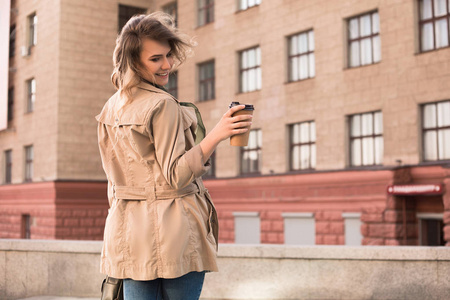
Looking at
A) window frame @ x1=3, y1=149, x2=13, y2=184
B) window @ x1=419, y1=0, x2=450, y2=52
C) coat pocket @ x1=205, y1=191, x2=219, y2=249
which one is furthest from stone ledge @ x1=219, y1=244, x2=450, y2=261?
window frame @ x1=3, y1=149, x2=13, y2=184

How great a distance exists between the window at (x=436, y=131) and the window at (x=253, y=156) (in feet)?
22.8

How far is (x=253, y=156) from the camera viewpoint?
74.4 feet

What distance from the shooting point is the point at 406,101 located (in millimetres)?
17375

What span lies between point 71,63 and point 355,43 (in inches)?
551

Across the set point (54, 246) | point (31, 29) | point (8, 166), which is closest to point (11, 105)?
point (8, 166)

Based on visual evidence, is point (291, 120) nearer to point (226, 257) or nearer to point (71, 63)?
point (71, 63)

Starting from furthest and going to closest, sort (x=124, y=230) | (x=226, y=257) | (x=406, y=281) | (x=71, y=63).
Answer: (x=71, y=63) < (x=226, y=257) < (x=406, y=281) < (x=124, y=230)

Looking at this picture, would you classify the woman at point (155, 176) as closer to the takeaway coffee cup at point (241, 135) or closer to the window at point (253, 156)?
the takeaway coffee cup at point (241, 135)

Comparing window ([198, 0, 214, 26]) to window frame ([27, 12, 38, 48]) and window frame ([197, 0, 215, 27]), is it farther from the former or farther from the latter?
window frame ([27, 12, 38, 48])

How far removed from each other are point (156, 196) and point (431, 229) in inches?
641

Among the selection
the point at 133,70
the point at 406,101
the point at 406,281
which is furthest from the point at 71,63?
the point at 133,70

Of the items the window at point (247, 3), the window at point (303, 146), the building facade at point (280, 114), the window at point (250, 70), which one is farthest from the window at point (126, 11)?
the window at point (303, 146)

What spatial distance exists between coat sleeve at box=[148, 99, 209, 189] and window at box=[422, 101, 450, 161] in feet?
50.8

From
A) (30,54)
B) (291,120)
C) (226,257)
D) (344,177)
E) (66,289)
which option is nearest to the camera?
(226,257)
